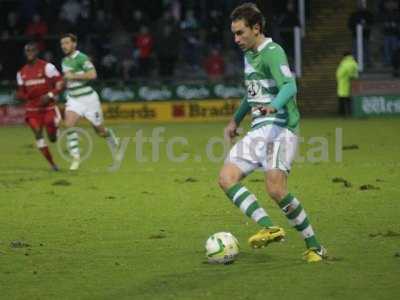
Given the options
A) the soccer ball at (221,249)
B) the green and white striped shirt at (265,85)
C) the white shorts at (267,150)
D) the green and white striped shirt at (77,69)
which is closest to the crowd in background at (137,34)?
the green and white striped shirt at (77,69)

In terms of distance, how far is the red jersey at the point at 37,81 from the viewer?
18547mm

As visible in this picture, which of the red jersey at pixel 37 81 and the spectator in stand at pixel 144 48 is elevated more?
the red jersey at pixel 37 81

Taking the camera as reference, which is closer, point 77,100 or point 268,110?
point 268,110

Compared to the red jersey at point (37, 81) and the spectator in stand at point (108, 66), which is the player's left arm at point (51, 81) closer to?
the red jersey at point (37, 81)

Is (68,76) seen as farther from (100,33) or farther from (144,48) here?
(144,48)

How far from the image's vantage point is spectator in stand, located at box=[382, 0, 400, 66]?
3325 cm

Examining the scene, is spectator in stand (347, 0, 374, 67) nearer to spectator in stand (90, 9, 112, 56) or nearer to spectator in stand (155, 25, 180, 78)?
spectator in stand (155, 25, 180, 78)

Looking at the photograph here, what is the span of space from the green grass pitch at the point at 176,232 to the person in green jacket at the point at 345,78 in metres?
10.5

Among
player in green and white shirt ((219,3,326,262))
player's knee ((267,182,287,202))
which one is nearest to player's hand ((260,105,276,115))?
player in green and white shirt ((219,3,326,262))

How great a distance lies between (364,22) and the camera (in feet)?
107

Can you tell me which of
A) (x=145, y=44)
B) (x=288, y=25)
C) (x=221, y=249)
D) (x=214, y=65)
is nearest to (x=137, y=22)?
(x=145, y=44)

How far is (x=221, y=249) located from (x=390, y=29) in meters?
25.1

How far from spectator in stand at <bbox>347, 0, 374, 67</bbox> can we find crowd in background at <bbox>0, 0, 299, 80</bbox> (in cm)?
180

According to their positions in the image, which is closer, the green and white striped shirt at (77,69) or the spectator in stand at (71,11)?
the green and white striped shirt at (77,69)
